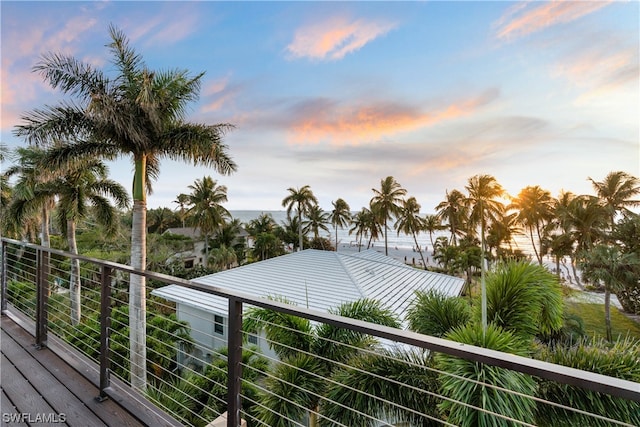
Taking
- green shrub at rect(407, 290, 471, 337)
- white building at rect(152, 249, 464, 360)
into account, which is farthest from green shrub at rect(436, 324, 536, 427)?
white building at rect(152, 249, 464, 360)

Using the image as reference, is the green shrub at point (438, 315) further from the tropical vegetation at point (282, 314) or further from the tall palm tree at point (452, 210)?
the tall palm tree at point (452, 210)

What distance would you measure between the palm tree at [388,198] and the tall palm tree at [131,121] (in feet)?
74.8

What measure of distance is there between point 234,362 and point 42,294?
2.58m

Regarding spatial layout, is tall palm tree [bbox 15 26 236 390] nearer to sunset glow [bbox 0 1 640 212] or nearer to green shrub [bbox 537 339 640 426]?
sunset glow [bbox 0 1 640 212]

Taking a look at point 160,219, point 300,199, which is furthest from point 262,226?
point 160,219

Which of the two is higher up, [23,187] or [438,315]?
[23,187]

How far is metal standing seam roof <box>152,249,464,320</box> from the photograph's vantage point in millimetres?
10086

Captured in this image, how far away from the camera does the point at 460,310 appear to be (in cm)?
614

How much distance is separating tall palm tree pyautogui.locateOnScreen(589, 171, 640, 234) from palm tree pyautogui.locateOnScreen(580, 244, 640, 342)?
19.2ft

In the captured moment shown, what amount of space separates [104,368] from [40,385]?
61 cm

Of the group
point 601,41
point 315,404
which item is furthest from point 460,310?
point 601,41

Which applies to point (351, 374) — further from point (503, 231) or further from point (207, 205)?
point (503, 231)

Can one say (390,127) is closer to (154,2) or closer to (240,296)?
(154,2)

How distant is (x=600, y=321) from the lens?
59.4ft
